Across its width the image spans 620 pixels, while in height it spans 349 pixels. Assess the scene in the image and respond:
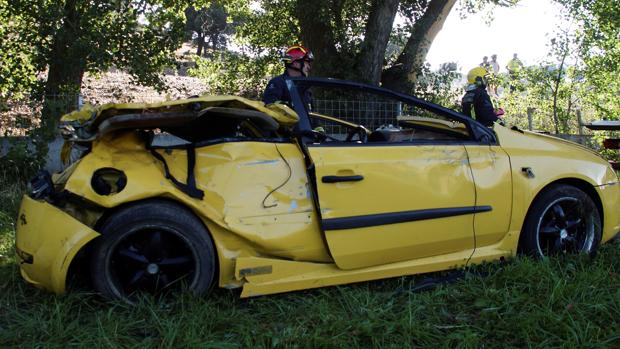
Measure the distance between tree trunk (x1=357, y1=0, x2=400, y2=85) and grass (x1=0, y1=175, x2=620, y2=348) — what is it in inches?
313

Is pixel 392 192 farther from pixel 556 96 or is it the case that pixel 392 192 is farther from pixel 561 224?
pixel 556 96

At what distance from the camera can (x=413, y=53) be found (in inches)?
488

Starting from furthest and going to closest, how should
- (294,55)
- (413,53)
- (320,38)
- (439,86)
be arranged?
(439,86)
(413,53)
(320,38)
(294,55)

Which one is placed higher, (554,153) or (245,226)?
(554,153)

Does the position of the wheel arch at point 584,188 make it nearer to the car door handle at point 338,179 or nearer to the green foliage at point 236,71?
the car door handle at point 338,179

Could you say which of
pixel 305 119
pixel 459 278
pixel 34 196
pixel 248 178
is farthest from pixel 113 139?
pixel 459 278

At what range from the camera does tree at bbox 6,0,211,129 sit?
A: 8.52 metres

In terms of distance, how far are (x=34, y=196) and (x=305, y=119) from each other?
171cm

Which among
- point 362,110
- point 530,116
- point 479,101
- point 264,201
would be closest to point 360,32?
point 362,110

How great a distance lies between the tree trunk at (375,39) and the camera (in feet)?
34.8

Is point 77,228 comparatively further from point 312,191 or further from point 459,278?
point 459,278

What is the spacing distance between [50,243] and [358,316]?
1.73 metres

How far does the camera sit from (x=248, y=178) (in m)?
3.11

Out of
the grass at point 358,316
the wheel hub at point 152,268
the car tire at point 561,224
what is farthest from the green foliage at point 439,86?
the wheel hub at point 152,268
